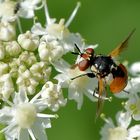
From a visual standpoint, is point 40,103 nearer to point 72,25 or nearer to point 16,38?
point 16,38

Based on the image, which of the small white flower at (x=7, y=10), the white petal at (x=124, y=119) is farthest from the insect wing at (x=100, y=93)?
the small white flower at (x=7, y=10)

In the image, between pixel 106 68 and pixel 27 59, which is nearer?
pixel 27 59

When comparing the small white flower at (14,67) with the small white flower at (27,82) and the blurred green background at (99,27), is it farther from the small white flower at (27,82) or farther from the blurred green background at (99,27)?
the blurred green background at (99,27)

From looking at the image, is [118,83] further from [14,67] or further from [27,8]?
[27,8]

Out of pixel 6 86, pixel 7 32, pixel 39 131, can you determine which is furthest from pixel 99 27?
pixel 6 86

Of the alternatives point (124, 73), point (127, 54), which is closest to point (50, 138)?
point (127, 54)
